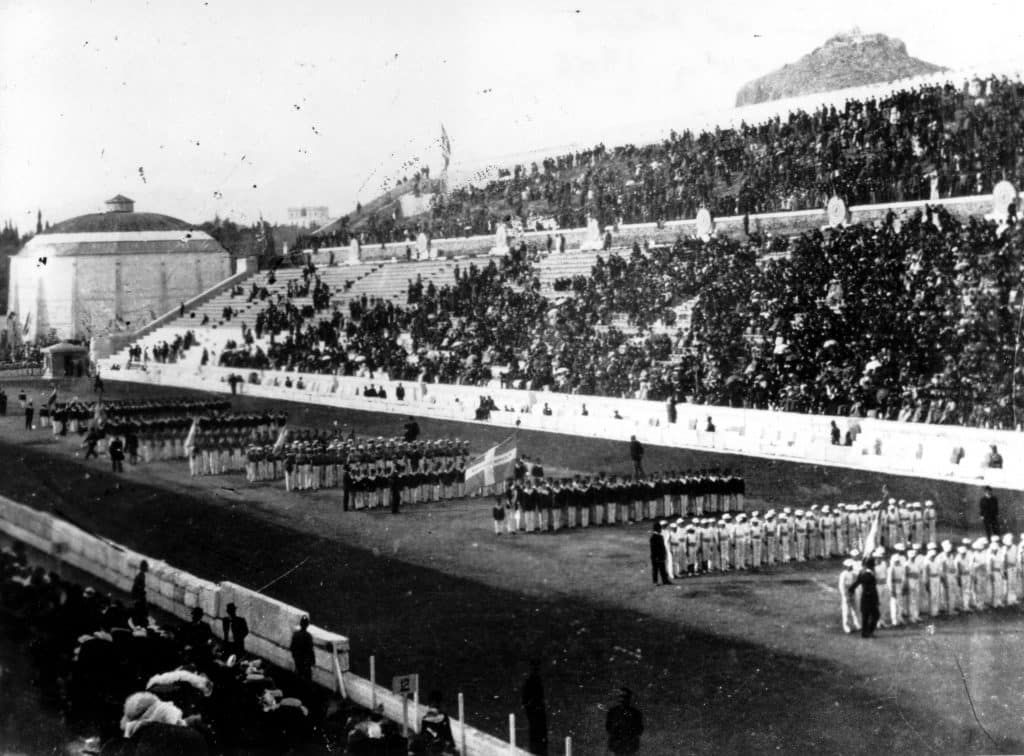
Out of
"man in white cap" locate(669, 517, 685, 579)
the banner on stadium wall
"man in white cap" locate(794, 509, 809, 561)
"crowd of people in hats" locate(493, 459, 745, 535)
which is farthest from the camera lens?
the banner on stadium wall

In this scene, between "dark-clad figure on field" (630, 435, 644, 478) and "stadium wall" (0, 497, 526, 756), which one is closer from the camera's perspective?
"stadium wall" (0, 497, 526, 756)

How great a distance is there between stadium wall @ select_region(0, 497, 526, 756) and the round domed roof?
52389 millimetres

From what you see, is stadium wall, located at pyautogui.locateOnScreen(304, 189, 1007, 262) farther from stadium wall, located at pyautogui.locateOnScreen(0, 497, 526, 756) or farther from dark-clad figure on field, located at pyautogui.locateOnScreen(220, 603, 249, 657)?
dark-clad figure on field, located at pyautogui.locateOnScreen(220, 603, 249, 657)

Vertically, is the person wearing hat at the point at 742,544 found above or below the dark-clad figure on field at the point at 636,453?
below

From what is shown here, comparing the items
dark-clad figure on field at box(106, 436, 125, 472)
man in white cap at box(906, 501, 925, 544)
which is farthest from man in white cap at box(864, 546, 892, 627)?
dark-clad figure on field at box(106, 436, 125, 472)

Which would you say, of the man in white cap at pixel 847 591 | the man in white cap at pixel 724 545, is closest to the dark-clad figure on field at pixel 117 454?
the man in white cap at pixel 724 545

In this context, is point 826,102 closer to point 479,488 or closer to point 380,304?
point 380,304

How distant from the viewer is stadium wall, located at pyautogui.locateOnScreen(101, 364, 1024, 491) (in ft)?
63.8

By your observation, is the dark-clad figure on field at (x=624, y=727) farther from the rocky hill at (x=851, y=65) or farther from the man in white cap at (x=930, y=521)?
the rocky hill at (x=851, y=65)

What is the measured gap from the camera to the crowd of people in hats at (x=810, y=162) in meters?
28.6

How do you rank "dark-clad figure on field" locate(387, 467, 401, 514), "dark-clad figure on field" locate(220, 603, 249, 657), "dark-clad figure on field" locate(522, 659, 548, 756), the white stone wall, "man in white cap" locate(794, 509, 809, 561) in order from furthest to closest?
the white stone wall → "dark-clad figure on field" locate(387, 467, 401, 514) → "man in white cap" locate(794, 509, 809, 561) → "dark-clad figure on field" locate(220, 603, 249, 657) → "dark-clad figure on field" locate(522, 659, 548, 756)

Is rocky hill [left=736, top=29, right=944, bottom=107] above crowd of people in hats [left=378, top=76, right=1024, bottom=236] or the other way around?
above

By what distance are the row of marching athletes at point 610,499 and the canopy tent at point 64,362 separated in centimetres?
3539

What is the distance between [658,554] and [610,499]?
418 cm
